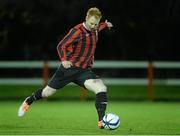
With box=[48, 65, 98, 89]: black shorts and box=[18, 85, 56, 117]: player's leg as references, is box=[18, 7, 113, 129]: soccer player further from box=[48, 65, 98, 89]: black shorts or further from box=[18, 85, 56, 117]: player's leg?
box=[18, 85, 56, 117]: player's leg

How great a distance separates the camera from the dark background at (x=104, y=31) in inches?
1073

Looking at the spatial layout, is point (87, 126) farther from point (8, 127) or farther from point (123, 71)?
point (123, 71)

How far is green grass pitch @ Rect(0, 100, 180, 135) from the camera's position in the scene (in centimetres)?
1228

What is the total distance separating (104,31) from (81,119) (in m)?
13.2

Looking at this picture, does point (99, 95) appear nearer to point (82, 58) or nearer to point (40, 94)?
point (82, 58)

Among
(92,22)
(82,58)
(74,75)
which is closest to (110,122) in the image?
(74,75)

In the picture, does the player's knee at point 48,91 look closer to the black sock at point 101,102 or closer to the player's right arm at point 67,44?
the player's right arm at point 67,44

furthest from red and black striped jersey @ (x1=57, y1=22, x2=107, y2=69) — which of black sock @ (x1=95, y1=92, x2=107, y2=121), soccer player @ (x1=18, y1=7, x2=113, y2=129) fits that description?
black sock @ (x1=95, y1=92, x2=107, y2=121)

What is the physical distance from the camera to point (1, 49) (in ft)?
90.5

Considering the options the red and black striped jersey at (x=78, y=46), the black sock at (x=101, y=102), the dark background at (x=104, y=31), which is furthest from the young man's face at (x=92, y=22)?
→ the dark background at (x=104, y=31)

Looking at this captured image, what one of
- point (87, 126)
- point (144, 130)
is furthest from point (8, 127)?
point (144, 130)

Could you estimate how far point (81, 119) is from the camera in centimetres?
1501

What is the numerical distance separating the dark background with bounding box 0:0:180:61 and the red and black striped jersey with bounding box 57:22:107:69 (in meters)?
14.9

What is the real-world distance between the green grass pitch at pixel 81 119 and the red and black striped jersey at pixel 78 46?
1.24 m
